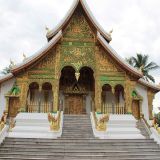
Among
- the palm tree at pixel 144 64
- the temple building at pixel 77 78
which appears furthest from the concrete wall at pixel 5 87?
the palm tree at pixel 144 64

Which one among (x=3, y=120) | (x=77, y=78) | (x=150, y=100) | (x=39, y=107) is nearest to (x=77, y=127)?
(x=77, y=78)

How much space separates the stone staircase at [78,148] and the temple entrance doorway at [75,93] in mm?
3838

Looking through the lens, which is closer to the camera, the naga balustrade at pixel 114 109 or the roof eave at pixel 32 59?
the roof eave at pixel 32 59

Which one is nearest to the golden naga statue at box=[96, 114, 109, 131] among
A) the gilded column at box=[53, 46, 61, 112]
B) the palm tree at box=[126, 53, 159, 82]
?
the gilded column at box=[53, 46, 61, 112]

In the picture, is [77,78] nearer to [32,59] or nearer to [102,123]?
[32,59]

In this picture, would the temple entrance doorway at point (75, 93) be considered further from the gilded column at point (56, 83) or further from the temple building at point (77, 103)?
the gilded column at point (56, 83)

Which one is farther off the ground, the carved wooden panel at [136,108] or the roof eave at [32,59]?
the roof eave at [32,59]

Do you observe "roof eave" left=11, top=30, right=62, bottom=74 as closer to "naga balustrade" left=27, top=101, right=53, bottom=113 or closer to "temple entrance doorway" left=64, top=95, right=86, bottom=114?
"naga balustrade" left=27, top=101, right=53, bottom=113

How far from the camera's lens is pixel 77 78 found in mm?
12633

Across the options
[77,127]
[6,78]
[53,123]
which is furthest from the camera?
[6,78]

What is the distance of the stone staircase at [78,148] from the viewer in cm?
840

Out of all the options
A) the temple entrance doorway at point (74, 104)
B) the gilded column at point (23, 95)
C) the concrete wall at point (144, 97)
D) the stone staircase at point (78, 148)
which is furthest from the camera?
the temple entrance doorway at point (74, 104)

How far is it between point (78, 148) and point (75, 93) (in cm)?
582

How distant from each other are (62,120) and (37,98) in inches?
116
